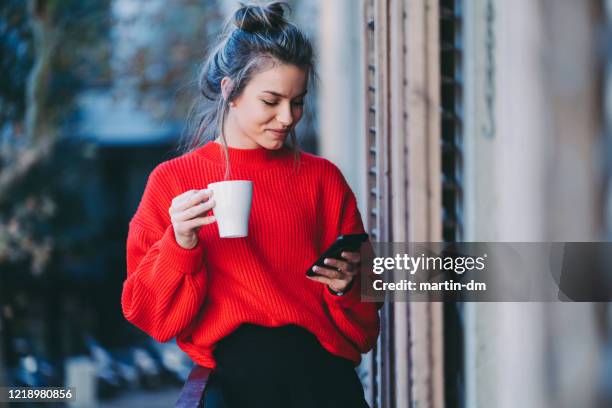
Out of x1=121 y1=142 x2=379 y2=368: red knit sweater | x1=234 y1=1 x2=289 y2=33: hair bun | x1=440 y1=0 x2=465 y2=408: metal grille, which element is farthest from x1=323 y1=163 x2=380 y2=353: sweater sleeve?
x1=440 y1=0 x2=465 y2=408: metal grille

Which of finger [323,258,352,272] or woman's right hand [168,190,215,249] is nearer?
woman's right hand [168,190,215,249]

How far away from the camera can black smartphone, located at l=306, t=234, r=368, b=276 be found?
1562 mm

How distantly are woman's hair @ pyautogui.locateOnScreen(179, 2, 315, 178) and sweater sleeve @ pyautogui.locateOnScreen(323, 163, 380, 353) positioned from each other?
0.13m

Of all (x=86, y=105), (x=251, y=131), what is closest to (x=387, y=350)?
(x=251, y=131)

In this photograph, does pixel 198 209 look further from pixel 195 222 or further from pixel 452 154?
pixel 452 154

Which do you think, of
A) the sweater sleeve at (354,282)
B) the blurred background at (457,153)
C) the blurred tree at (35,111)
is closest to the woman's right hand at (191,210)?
the sweater sleeve at (354,282)

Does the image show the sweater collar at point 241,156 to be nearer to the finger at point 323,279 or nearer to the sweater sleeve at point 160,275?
the sweater sleeve at point 160,275

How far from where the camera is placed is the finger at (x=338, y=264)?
5.23ft

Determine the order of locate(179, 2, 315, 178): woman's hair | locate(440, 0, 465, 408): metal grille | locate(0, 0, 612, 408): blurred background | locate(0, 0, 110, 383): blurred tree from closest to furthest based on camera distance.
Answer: locate(0, 0, 612, 408): blurred background, locate(179, 2, 315, 178): woman's hair, locate(440, 0, 465, 408): metal grille, locate(0, 0, 110, 383): blurred tree

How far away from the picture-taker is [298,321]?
1.66 m

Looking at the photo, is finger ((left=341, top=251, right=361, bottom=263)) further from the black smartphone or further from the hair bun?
the hair bun

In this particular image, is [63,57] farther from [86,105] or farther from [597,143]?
[597,143]

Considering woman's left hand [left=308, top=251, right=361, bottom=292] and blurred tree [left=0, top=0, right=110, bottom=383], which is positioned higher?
blurred tree [left=0, top=0, right=110, bottom=383]

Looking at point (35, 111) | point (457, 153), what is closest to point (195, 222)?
point (457, 153)
